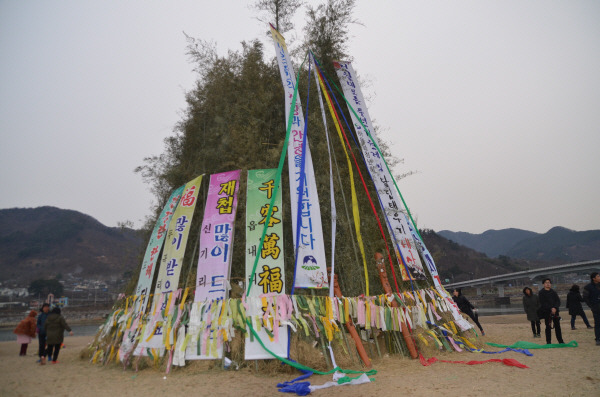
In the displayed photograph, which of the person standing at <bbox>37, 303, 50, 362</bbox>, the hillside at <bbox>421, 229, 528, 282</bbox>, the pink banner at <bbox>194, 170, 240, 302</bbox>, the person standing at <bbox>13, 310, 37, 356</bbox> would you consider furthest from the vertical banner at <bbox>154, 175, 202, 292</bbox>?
the hillside at <bbox>421, 229, 528, 282</bbox>

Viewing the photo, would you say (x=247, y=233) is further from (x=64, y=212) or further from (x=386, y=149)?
(x=64, y=212)

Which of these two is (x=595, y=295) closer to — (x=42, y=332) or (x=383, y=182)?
(x=383, y=182)

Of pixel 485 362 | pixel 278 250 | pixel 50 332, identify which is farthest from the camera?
pixel 50 332

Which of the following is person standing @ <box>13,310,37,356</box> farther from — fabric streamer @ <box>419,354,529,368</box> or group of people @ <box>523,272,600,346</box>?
group of people @ <box>523,272,600,346</box>

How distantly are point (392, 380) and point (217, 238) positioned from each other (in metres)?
4.48

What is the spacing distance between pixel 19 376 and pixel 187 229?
4302mm

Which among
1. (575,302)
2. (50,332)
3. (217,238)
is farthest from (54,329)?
(575,302)

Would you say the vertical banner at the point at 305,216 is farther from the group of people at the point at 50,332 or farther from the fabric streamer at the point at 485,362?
the group of people at the point at 50,332

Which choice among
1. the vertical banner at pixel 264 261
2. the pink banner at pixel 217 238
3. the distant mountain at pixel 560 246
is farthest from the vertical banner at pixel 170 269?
the distant mountain at pixel 560 246

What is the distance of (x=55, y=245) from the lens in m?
85.1

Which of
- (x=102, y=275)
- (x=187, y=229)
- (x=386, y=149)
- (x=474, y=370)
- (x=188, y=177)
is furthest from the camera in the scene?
(x=102, y=275)

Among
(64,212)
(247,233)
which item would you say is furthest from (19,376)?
(64,212)

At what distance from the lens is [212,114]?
1088 centimetres

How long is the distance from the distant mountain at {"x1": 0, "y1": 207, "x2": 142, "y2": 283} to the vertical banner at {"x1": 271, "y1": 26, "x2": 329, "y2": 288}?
76.4 metres
